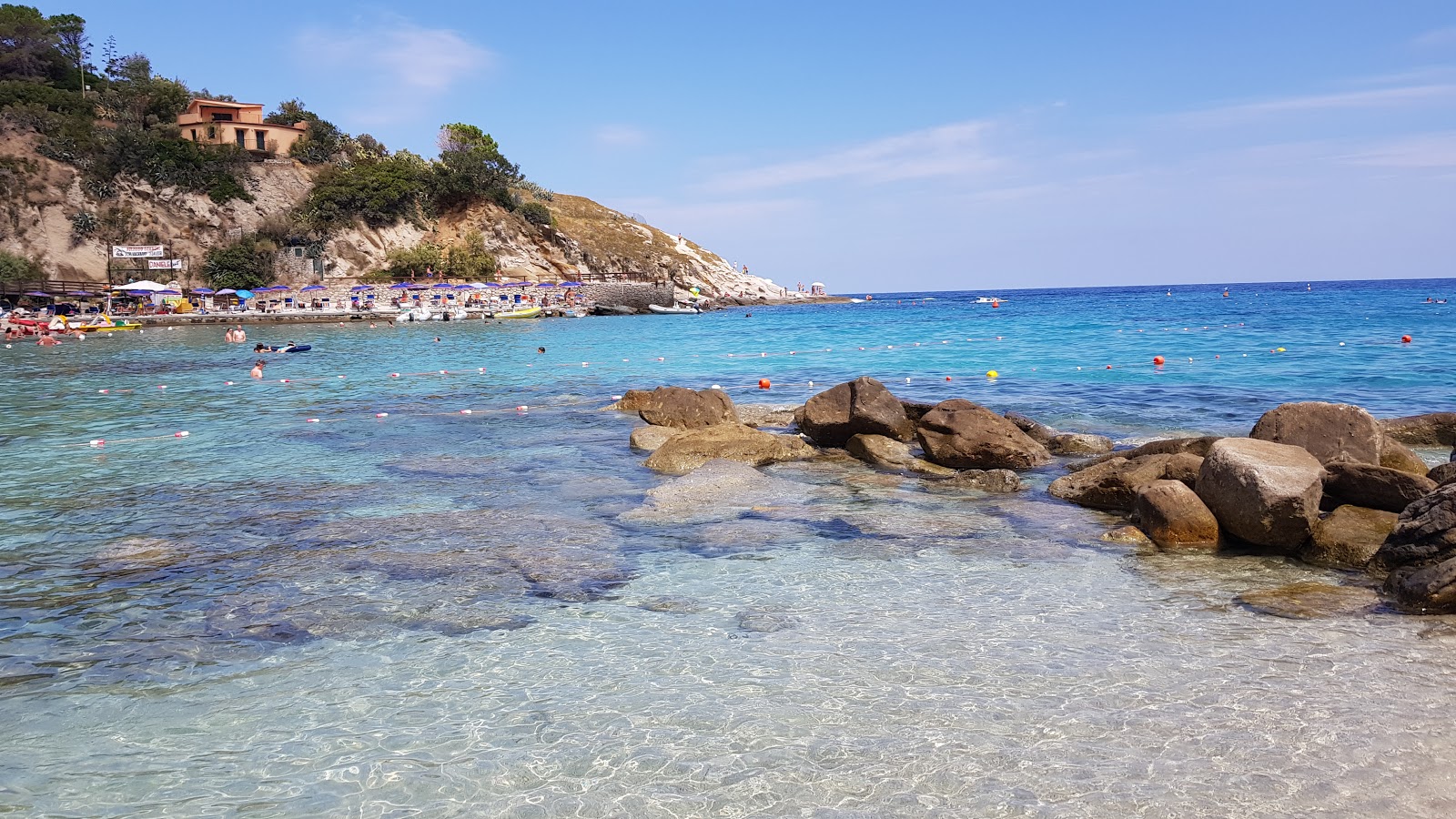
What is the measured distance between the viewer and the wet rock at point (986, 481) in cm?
1336

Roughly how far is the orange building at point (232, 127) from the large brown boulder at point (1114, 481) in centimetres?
9390

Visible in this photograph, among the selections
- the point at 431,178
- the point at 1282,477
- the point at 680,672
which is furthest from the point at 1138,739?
the point at 431,178

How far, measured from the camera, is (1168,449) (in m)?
13.2

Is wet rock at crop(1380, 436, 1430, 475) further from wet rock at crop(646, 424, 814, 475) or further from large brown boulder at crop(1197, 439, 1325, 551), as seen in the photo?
wet rock at crop(646, 424, 814, 475)

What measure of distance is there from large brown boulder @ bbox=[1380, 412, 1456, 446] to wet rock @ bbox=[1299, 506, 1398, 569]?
21.3 feet

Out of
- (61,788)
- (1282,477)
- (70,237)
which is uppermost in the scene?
(70,237)

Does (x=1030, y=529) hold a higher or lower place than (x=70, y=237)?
lower

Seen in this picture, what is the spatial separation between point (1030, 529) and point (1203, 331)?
46248 mm

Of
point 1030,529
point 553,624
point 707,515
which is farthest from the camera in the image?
point 707,515

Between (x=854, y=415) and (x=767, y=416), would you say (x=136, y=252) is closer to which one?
(x=767, y=416)

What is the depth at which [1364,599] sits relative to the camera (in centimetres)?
830

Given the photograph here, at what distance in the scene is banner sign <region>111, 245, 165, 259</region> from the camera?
71.9 meters

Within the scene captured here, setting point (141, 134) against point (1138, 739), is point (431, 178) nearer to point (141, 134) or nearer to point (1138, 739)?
point (141, 134)

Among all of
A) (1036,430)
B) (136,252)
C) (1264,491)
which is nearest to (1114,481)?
(1264,491)
